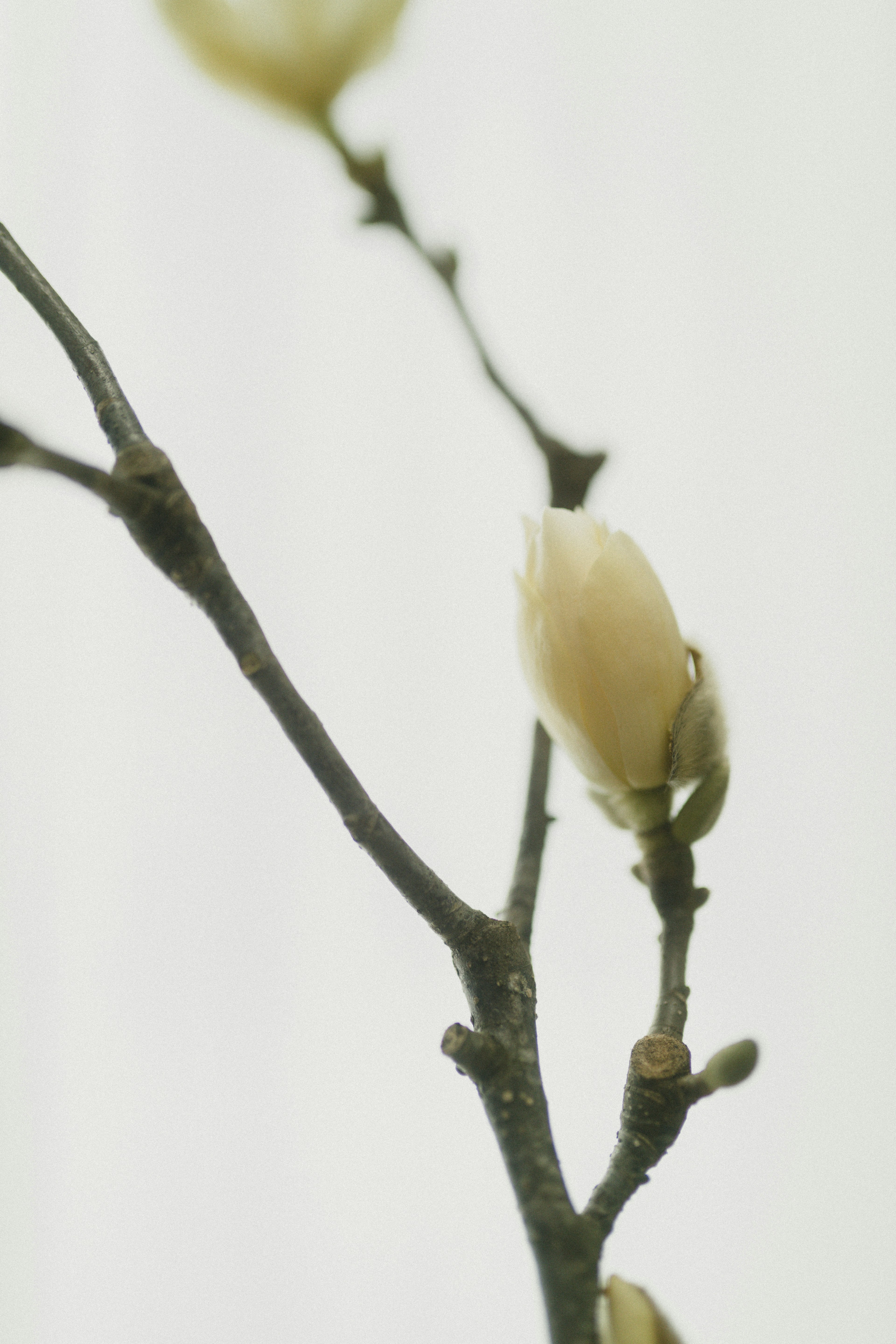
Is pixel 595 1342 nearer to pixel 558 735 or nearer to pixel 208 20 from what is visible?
pixel 558 735

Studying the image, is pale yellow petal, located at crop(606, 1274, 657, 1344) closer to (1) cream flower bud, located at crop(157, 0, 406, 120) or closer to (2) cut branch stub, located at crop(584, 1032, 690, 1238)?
(2) cut branch stub, located at crop(584, 1032, 690, 1238)

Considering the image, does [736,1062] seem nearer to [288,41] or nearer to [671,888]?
[671,888]

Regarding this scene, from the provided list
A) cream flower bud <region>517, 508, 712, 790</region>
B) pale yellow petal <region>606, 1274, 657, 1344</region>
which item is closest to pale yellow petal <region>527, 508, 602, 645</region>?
cream flower bud <region>517, 508, 712, 790</region>

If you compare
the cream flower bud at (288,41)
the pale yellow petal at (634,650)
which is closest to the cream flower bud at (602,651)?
the pale yellow petal at (634,650)

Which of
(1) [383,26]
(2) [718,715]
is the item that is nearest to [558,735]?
(2) [718,715]

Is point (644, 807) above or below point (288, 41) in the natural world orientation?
below

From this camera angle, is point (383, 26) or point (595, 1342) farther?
point (383, 26)

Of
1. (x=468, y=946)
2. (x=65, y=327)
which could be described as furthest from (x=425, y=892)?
(x=65, y=327)
